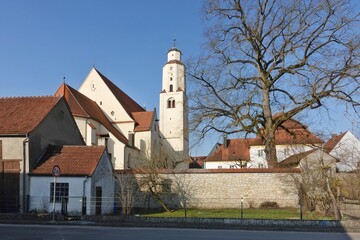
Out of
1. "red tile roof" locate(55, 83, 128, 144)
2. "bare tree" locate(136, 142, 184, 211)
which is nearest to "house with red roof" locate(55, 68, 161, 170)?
"red tile roof" locate(55, 83, 128, 144)

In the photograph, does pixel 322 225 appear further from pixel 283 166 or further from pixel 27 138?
pixel 27 138

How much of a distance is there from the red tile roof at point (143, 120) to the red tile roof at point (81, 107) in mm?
4328

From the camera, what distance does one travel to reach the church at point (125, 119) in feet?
141

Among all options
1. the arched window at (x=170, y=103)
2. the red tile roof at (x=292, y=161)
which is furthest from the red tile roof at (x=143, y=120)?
the red tile roof at (x=292, y=161)

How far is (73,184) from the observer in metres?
22.1

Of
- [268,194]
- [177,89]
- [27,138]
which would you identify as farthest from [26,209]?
[177,89]

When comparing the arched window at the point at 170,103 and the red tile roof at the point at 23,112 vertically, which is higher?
the arched window at the point at 170,103

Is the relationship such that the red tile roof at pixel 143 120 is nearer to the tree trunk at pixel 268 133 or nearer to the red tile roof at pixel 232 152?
the red tile roof at pixel 232 152

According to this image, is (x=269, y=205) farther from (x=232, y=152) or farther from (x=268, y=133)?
(x=232, y=152)

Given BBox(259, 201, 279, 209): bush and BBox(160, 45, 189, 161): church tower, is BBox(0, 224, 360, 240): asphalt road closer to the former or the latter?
BBox(259, 201, 279, 209): bush

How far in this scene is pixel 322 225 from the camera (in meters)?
15.3

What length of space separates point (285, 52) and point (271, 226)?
52.6 ft

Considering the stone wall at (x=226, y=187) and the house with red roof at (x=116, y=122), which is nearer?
the stone wall at (x=226, y=187)

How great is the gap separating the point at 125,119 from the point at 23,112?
27740 mm
